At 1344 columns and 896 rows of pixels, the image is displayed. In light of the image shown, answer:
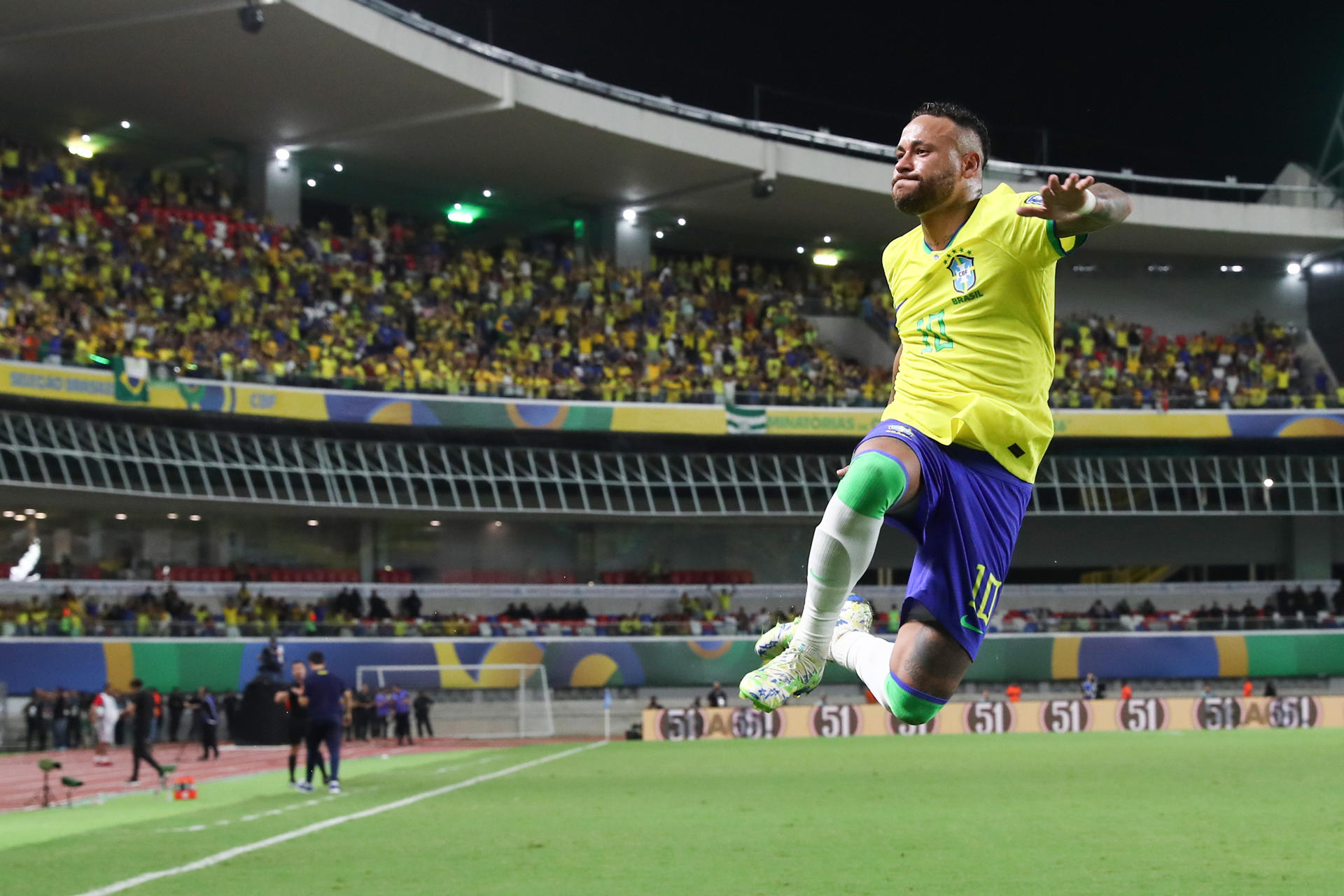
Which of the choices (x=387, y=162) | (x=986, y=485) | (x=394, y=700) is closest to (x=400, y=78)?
(x=387, y=162)

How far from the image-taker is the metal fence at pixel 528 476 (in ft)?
135

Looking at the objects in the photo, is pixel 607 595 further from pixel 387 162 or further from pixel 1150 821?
pixel 1150 821

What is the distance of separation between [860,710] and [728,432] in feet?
42.3

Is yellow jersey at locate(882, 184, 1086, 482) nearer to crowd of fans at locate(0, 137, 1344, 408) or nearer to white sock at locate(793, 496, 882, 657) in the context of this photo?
white sock at locate(793, 496, 882, 657)

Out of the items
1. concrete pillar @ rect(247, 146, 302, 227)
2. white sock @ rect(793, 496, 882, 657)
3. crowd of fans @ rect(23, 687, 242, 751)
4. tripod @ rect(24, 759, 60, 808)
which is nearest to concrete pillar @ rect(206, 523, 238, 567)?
crowd of fans @ rect(23, 687, 242, 751)

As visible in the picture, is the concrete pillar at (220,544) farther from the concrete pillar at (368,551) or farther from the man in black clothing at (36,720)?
the man in black clothing at (36,720)

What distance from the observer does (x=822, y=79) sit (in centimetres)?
5259

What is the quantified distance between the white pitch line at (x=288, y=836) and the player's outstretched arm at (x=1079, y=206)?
28.4 ft

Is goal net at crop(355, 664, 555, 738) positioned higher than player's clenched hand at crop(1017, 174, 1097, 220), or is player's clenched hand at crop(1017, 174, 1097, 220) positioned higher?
player's clenched hand at crop(1017, 174, 1097, 220)

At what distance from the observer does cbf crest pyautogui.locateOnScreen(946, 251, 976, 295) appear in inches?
245

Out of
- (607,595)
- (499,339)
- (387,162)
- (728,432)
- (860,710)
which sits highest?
(387,162)

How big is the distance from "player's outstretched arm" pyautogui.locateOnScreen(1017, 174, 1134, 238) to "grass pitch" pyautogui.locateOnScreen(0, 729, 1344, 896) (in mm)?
5874

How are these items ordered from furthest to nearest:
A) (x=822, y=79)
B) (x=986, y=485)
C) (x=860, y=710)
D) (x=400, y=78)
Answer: (x=822, y=79), (x=400, y=78), (x=860, y=710), (x=986, y=485)

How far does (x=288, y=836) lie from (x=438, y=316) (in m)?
36.5
